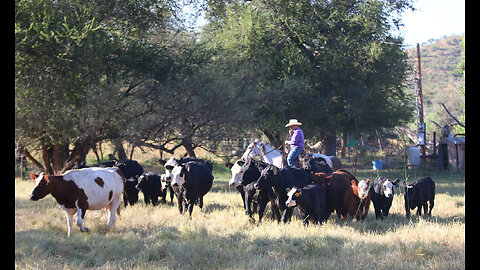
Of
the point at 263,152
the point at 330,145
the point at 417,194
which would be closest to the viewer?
the point at 417,194

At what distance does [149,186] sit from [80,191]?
14.8ft

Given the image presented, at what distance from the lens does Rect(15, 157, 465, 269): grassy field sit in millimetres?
7074

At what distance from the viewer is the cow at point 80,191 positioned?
27.7 ft

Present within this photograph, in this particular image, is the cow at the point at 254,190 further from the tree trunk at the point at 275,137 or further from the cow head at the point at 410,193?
the tree trunk at the point at 275,137

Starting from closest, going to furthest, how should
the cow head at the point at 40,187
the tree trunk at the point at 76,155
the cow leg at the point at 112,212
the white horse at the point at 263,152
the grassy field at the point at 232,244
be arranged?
the grassy field at the point at 232,244
the cow head at the point at 40,187
the cow leg at the point at 112,212
the white horse at the point at 263,152
the tree trunk at the point at 76,155

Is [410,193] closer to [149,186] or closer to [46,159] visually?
[149,186]

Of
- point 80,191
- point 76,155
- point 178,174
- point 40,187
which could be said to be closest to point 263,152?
point 178,174

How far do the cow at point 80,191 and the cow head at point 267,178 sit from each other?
2.83 metres

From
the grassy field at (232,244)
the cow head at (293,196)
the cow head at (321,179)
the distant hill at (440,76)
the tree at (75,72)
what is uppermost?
the distant hill at (440,76)

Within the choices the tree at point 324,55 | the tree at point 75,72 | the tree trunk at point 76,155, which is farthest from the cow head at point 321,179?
the tree at point 324,55

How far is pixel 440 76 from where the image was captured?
91.8 meters
